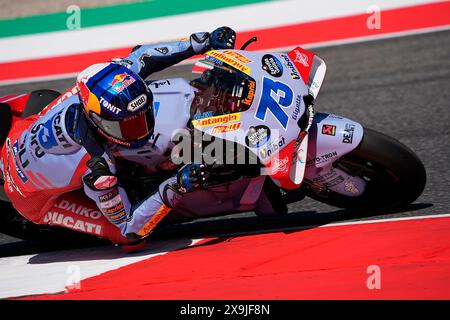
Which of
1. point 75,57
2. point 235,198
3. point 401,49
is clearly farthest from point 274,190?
point 75,57

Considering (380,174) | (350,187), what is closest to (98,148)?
(350,187)

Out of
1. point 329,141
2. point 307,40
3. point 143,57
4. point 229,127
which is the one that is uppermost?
point 143,57

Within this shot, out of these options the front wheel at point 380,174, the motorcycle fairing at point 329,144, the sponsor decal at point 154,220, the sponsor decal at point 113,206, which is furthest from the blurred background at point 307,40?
the sponsor decal at point 113,206

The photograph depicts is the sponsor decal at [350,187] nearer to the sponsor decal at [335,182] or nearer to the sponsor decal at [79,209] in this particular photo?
the sponsor decal at [335,182]

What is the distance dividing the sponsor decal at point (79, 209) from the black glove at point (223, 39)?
1323mm

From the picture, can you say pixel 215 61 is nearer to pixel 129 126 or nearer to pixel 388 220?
pixel 129 126

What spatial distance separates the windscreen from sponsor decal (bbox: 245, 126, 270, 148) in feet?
0.48

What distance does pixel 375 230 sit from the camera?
4.93 metres

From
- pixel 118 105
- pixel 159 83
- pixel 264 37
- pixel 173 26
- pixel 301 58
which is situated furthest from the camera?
pixel 173 26

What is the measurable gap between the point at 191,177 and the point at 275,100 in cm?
65

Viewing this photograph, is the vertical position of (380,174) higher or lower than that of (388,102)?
higher

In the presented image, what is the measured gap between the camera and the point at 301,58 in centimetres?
500

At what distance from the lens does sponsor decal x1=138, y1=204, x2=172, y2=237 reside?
191 inches

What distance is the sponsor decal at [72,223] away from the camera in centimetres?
519
